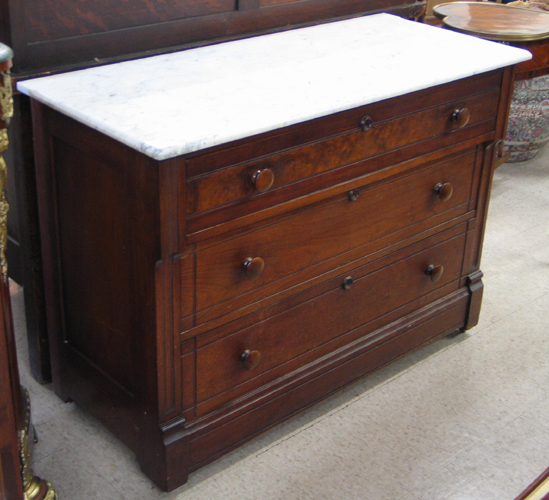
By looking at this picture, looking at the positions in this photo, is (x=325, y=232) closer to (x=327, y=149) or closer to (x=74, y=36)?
(x=327, y=149)

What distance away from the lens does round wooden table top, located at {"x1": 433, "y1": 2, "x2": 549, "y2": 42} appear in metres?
3.40

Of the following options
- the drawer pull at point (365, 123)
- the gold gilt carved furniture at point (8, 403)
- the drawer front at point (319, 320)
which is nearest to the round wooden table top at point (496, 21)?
the drawer front at point (319, 320)

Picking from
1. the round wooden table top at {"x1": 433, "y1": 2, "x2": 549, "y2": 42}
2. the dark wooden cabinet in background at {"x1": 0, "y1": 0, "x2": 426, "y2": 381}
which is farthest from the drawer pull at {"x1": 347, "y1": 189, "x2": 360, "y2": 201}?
the round wooden table top at {"x1": 433, "y1": 2, "x2": 549, "y2": 42}

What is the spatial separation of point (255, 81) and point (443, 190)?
0.73 metres

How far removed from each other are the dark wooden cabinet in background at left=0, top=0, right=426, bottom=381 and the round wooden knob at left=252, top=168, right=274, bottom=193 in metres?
0.58

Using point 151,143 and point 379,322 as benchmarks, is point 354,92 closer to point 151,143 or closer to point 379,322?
point 151,143

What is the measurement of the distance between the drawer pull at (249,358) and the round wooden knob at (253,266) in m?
0.22

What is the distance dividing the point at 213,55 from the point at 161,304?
2.52 feet

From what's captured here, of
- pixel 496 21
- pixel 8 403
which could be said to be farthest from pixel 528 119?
pixel 8 403

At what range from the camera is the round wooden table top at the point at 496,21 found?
340 centimetres

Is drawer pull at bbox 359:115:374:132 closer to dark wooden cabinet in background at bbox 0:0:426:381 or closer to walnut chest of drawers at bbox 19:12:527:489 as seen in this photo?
walnut chest of drawers at bbox 19:12:527:489

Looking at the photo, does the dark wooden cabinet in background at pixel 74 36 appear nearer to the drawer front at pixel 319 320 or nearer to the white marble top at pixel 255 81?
the white marble top at pixel 255 81

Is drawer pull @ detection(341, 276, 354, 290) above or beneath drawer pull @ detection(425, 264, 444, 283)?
above

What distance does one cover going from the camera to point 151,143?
1.56 metres
